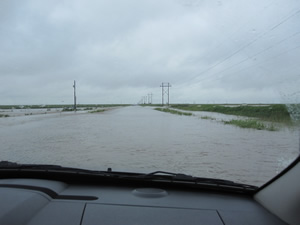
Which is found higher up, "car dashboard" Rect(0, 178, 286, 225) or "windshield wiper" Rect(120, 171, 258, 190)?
"windshield wiper" Rect(120, 171, 258, 190)

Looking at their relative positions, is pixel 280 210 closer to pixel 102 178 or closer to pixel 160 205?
pixel 160 205

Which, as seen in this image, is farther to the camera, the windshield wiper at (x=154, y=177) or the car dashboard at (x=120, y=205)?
the windshield wiper at (x=154, y=177)

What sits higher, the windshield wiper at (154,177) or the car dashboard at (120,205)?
the windshield wiper at (154,177)

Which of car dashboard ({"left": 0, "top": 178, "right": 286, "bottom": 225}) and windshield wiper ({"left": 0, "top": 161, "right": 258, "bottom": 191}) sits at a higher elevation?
windshield wiper ({"left": 0, "top": 161, "right": 258, "bottom": 191})

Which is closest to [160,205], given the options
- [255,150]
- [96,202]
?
[96,202]

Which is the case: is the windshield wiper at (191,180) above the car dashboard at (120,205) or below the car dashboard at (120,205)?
above

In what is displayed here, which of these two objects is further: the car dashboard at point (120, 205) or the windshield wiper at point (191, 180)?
the windshield wiper at point (191, 180)

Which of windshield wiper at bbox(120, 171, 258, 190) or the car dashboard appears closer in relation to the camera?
the car dashboard

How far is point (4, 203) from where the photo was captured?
228 centimetres

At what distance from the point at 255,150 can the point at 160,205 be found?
26.0 feet

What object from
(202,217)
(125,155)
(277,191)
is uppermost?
(277,191)

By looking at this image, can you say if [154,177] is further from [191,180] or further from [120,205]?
[120,205]

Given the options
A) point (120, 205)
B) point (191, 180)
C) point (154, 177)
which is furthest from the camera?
point (154, 177)

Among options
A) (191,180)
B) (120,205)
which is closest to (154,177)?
(191,180)
